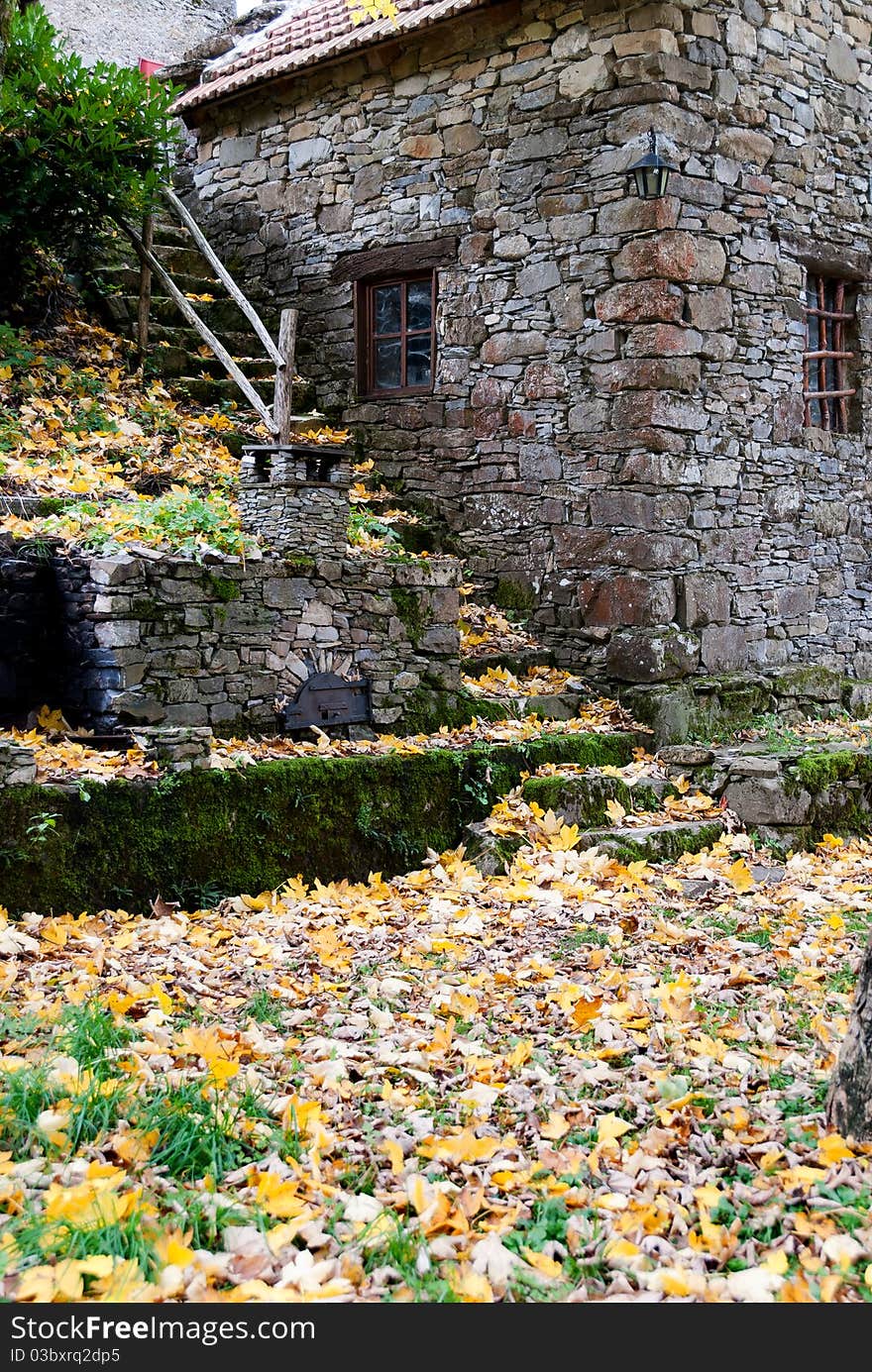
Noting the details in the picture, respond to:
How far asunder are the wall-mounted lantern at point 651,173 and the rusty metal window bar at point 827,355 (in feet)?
6.55

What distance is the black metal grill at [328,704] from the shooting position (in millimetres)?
7598

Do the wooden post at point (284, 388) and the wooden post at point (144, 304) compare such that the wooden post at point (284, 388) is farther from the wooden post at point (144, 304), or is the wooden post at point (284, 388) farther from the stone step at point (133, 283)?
the stone step at point (133, 283)

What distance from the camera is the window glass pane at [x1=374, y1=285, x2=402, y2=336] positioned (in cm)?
1045

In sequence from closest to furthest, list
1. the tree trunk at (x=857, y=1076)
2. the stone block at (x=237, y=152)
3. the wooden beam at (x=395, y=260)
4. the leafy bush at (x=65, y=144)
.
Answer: the tree trunk at (x=857, y=1076), the leafy bush at (x=65, y=144), the wooden beam at (x=395, y=260), the stone block at (x=237, y=152)

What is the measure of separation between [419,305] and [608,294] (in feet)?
6.33

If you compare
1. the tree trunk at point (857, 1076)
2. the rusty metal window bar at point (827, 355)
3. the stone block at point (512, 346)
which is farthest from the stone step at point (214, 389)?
the tree trunk at point (857, 1076)

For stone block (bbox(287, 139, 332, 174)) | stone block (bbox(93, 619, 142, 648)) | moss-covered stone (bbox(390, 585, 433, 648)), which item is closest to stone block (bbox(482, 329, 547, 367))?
moss-covered stone (bbox(390, 585, 433, 648))

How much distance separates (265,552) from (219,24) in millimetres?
14301

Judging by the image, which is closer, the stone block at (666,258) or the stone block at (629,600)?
the stone block at (666,258)

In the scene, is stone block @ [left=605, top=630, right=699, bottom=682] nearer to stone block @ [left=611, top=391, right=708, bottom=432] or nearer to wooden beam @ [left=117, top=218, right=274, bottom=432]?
stone block @ [left=611, top=391, right=708, bottom=432]

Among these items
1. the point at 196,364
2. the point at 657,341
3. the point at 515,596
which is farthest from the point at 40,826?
the point at 196,364

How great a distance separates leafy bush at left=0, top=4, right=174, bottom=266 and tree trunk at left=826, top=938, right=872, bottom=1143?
8677mm

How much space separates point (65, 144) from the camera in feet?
31.1

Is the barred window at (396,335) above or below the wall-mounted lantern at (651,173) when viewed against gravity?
below
